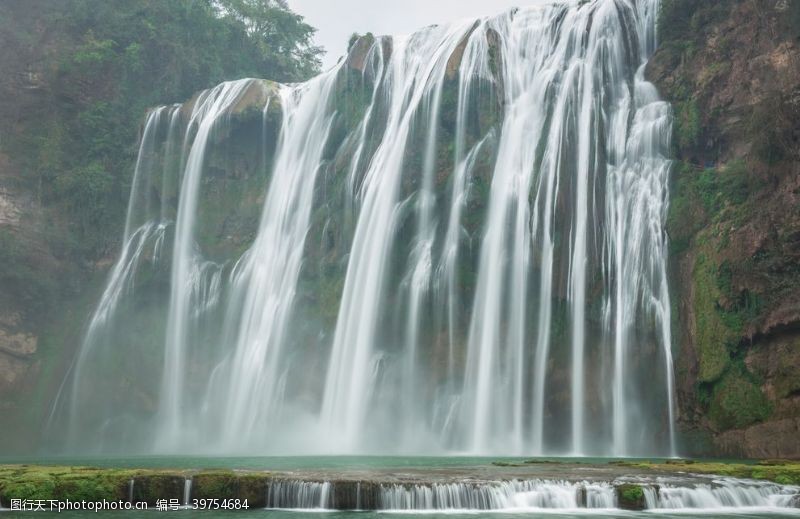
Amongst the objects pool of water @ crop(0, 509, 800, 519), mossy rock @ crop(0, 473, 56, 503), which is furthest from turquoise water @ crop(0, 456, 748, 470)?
pool of water @ crop(0, 509, 800, 519)

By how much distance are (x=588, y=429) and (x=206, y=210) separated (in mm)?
23891

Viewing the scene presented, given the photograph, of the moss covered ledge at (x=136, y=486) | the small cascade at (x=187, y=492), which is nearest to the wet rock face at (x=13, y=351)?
the moss covered ledge at (x=136, y=486)

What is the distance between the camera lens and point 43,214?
39875mm

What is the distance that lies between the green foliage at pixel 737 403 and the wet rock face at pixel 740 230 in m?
0.03

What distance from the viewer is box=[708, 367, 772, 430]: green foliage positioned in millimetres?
20641

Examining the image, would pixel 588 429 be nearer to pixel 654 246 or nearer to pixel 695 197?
pixel 654 246

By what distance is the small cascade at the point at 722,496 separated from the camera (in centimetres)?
1308

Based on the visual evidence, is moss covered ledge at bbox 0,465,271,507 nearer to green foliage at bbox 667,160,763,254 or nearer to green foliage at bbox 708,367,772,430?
green foliage at bbox 708,367,772,430

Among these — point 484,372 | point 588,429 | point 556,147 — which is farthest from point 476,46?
point 588,429

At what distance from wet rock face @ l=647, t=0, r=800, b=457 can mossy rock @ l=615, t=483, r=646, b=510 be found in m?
8.56

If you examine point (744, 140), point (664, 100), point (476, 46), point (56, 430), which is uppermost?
point (476, 46)

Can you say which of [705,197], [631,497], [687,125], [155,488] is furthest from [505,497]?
[687,125]

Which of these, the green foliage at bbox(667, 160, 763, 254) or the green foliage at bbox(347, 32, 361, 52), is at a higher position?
the green foliage at bbox(347, 32, 361, 52)

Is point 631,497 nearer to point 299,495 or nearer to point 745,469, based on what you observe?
point 745,469
